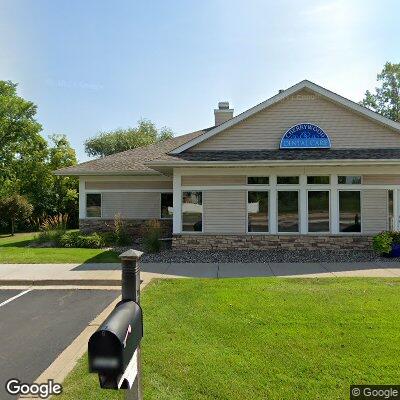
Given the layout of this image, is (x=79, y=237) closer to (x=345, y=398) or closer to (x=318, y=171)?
(x=318, y=171)

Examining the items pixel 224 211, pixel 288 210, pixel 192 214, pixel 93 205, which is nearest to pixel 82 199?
pixel 93 205

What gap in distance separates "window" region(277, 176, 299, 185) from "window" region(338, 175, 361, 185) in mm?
1682

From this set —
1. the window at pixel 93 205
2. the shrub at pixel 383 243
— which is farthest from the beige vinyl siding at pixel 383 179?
the window at pixel 93 205

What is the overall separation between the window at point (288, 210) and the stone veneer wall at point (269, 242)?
40cm

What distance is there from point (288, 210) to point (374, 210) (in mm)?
3295

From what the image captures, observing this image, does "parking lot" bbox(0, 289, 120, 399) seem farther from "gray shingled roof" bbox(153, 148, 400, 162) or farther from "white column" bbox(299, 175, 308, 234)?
"white column" bbox(299, 175, 308, 234)

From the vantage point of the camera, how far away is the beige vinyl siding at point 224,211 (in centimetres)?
1418

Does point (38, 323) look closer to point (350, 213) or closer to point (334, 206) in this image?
point (334, 206)

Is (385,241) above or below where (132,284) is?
below

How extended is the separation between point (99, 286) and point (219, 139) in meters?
8.08

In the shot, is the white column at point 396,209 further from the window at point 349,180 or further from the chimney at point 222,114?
the chimney at point 222,114

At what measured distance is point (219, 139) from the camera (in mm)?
14797

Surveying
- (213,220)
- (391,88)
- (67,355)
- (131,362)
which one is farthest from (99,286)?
(391,88)

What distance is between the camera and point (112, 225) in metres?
18.3
